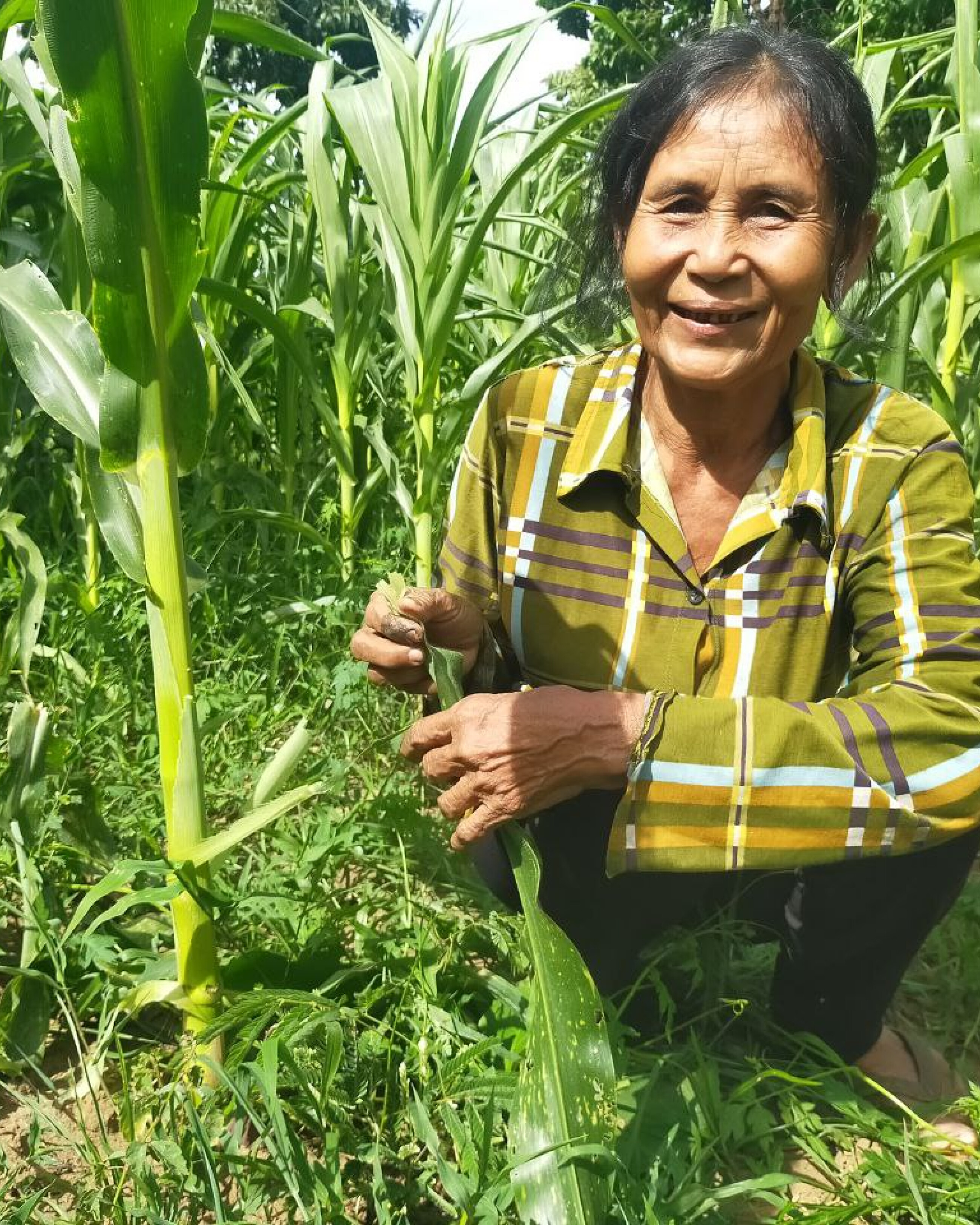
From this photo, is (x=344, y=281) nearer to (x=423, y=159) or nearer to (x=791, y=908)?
(x=423, y=159)

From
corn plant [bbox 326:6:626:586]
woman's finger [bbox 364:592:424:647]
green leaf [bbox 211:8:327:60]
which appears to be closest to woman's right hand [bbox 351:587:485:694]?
woman's finger [bbox 364:592:424:647]

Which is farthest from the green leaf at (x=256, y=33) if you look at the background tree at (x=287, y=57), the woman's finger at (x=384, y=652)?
the background tree at (x=287, y=57)

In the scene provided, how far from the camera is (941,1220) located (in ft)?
3.31

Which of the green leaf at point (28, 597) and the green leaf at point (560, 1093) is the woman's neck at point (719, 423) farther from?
the green leaf at point (28, 597)

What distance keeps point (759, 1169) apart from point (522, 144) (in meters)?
2.41

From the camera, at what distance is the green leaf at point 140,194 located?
840mm

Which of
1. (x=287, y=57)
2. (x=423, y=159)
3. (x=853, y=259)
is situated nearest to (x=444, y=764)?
(x=853, y=259)

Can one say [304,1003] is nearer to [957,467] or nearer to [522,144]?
[957,467]

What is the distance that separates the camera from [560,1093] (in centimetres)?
85

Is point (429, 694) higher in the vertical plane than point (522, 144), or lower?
lower

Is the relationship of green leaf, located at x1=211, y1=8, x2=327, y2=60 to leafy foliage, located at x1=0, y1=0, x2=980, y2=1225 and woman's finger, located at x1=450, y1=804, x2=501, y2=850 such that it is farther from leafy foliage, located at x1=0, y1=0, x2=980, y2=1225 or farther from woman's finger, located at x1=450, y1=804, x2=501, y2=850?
woman's finger, located at x1=450, y1=804, x2=501, y2=850

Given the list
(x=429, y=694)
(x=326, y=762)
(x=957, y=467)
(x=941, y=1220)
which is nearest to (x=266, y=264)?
(x=326, y=762)

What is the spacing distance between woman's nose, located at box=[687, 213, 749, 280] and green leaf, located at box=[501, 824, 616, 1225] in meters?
0.68

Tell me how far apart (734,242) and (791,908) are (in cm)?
86
